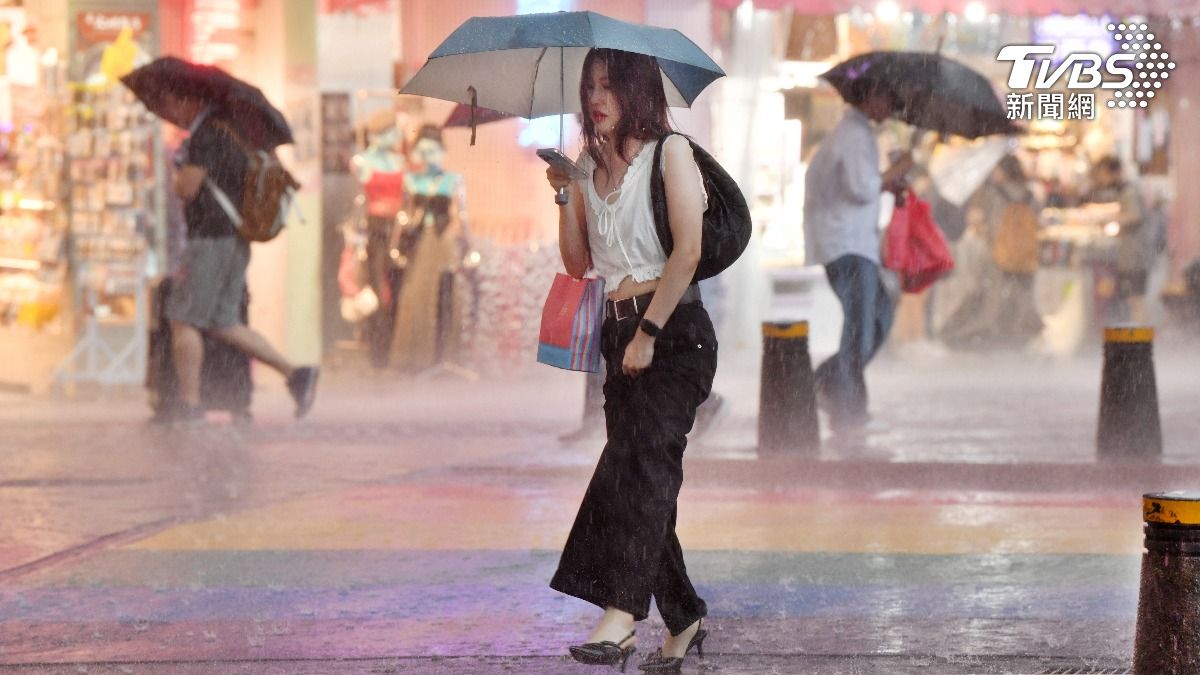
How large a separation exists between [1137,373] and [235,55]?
7.58 meters

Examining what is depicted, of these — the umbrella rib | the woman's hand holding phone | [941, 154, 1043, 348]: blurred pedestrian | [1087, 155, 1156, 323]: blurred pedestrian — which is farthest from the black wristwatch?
[1087, 155, 1156, 323]: blurred pedestrian

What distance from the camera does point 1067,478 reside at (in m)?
9.23

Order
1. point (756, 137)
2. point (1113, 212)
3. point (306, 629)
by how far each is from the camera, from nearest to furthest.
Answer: point (306, 629) → point (756, 137) → point (1113, 212)

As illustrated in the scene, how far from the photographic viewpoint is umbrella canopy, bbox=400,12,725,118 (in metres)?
5.27

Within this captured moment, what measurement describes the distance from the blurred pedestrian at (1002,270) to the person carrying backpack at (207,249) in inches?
331

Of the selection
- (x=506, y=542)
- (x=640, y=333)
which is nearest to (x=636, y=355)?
(x=640, y=333)

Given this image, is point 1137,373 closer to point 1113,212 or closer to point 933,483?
point 933,483

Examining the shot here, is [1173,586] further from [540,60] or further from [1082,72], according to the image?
[1082,72]

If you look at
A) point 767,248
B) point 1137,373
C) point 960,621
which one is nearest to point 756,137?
point 767,248

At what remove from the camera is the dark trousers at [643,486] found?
505cm

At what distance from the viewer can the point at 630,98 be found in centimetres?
514

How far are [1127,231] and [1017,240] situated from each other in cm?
126

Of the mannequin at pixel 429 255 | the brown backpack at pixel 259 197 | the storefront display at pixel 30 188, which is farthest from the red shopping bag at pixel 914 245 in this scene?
the storefront display at pixel 30 188

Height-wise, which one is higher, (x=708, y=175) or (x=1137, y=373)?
(x=708, y=175)
